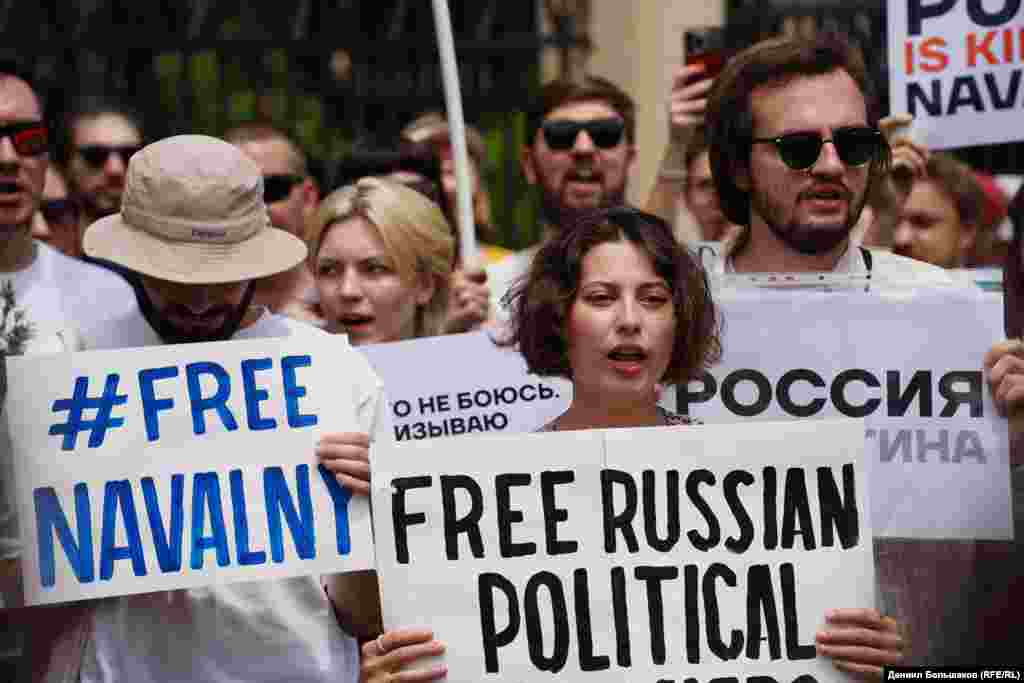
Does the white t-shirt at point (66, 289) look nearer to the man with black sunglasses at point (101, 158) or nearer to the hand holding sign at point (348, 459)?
the hand holding sign at point (348, 459)

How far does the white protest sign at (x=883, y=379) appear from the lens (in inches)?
177

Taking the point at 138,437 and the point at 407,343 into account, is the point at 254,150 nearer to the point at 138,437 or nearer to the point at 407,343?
the point at 407,343

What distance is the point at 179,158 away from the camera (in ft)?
14.1

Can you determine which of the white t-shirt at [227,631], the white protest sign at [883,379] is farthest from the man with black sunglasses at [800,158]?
the white t-shirt at [227,631]

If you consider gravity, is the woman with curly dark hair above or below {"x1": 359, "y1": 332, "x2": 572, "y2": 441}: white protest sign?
above

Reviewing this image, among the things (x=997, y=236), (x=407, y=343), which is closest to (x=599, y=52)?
(x=997, y=236)

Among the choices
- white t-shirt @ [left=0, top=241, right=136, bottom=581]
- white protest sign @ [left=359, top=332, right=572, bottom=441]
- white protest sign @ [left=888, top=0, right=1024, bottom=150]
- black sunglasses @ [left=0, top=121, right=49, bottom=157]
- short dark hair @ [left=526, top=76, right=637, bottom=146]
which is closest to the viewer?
white t-shirt @ [left=0, top=241, right=136, bottom=581]

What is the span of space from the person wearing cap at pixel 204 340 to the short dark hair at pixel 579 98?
2345 millimetres

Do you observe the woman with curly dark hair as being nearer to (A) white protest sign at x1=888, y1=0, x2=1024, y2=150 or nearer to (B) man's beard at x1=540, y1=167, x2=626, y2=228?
(A) white protest sign at x1=888, y1=0, x2=1024, y2=150

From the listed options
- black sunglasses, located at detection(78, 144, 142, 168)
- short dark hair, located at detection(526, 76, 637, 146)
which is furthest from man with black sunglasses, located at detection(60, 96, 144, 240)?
short dark hair, located at detection(526, 76, 637, 146)

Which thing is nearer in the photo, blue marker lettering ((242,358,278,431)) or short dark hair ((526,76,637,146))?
blue marker lettering ((242,358,278,431))

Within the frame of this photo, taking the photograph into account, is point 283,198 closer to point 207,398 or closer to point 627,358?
point 207,398

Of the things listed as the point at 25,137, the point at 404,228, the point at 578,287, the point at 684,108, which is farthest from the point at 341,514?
the point at 684,108

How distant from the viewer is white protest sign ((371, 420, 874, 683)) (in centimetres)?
398
